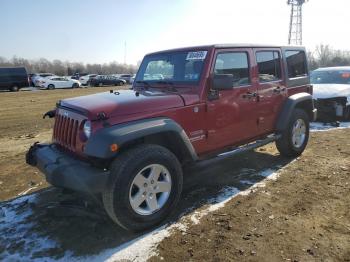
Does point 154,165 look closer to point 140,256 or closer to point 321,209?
point 140,256

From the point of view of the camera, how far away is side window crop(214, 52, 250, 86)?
480 cm

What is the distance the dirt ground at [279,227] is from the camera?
340 cm

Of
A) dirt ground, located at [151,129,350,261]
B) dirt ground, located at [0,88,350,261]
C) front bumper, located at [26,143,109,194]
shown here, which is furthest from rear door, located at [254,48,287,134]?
front bumper, located at [26,143,109,194]

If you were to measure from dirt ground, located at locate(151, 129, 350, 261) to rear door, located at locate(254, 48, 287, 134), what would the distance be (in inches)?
36.9

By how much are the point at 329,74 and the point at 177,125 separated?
920cm

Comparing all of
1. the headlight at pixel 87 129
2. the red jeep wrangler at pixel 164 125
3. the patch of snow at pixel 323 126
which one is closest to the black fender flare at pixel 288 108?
the red jeep wrangler at pixel 164 125

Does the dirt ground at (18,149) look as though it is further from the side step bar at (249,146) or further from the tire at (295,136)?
the tire at (295,136)

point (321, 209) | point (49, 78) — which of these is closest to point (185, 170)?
point (321, 209)

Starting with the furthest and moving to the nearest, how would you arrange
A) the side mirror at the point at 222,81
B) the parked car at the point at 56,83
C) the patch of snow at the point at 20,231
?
the parked car at the point at 56,83 < the side mirror at the point at 222,81 < the patch of snow at the point at 20,231

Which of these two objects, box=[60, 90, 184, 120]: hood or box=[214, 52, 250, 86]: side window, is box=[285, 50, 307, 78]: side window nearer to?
box=[214, 52, 250, 86]: side window

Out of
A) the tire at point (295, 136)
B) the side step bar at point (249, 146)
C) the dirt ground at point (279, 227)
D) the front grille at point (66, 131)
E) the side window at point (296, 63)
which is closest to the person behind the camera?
the dirt ground at point (279, 227)

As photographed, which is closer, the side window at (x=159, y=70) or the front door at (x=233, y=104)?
the front door at (x=233, y=104)

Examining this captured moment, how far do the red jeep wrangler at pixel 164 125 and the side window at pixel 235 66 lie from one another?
14mm

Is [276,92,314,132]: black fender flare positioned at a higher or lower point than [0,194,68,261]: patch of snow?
higher
